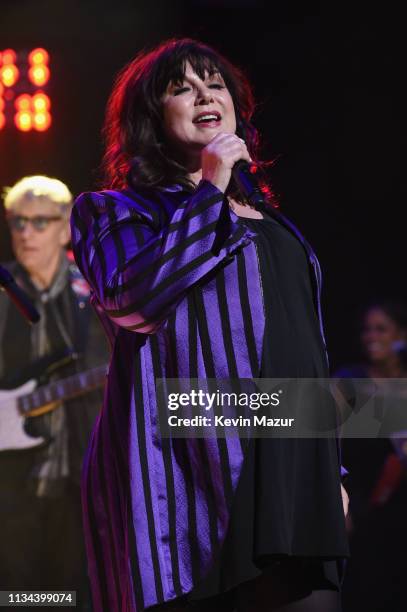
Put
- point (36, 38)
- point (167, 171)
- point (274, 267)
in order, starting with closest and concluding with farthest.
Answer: point (274, 267) → point (167, 171) → point (36, 38)

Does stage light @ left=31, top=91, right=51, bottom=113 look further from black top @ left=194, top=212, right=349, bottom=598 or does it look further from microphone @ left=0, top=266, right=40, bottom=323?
black top @ left=194, top=212, right=349, bottom=598

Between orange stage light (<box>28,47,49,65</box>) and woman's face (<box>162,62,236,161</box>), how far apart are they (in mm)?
1994

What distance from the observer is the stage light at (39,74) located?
338 cm

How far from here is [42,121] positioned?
339cm

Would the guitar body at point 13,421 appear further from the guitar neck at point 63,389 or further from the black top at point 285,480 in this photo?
the black top at point 285,480

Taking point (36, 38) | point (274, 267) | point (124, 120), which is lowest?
point (274, 267)

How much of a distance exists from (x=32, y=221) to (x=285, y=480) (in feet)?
7.84

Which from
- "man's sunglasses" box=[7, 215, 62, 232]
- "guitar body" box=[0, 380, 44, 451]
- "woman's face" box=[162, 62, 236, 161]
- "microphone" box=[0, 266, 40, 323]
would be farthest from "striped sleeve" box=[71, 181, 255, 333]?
"man's sunglasses" box=[7, 215, 62, 232]

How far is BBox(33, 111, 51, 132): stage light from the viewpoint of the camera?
3.39 m

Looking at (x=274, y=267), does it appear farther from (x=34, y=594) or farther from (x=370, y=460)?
(x=370, y=460)

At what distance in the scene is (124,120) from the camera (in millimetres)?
1578

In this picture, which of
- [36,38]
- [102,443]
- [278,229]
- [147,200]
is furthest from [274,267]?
[36,38]

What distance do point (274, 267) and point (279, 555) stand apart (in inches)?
16.0

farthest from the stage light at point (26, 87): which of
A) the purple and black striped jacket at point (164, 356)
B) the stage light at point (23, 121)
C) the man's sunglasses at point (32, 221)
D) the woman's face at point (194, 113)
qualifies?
the purple and black striped jacket at point (164, 356)
